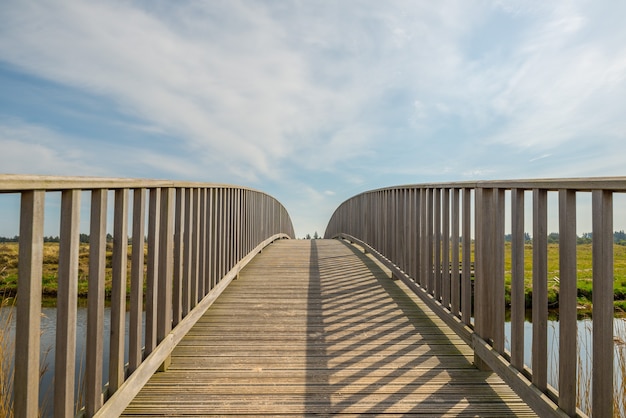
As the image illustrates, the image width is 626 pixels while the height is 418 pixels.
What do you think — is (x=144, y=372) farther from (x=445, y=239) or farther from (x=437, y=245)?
(x=437, y=245)

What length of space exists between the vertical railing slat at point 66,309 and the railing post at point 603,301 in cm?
213

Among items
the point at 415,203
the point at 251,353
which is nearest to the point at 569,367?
the point at 251,353

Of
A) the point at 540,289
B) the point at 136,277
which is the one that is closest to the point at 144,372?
the point at 136,277

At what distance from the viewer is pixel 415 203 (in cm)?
402

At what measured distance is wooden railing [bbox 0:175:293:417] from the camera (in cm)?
132

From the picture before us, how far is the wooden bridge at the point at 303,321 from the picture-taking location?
60.2 inches

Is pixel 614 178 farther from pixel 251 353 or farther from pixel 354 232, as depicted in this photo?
pixel 354 232

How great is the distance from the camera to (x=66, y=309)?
4.99 ft

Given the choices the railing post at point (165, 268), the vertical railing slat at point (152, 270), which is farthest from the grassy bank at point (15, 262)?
the railing post at point (165, 268)

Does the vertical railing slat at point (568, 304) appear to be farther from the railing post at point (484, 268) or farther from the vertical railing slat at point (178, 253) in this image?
the vertical railing slat at point (178, 253)

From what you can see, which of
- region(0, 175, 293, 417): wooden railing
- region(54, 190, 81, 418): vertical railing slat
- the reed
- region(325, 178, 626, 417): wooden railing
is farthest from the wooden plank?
region(325, 178, 626, 417): wooden railing

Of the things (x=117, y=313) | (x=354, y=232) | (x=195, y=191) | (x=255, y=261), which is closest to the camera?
(x=117, y=313)

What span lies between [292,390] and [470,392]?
3.51 feet

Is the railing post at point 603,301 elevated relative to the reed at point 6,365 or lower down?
elevated
